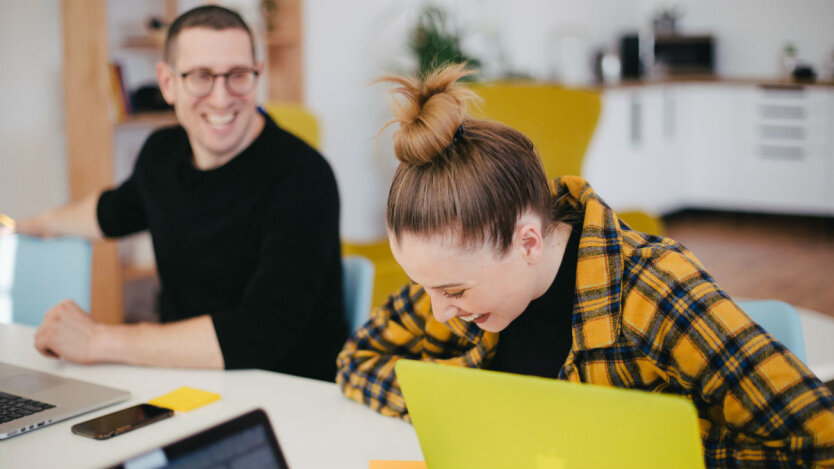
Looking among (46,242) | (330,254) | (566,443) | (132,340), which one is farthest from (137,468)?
(46,242)

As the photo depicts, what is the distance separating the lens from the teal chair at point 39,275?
201 cm

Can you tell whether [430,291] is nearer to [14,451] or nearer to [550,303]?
[550,303]

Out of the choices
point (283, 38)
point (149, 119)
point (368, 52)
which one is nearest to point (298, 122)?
point (149, 119)

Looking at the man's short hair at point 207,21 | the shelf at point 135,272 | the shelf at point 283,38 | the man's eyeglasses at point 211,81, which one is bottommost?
the shelf at point 135,272

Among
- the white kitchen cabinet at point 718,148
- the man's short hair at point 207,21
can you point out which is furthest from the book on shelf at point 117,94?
the white kitchen cabinet at point 718,148

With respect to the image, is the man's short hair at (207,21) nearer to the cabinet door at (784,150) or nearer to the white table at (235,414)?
the white table at (235,414)

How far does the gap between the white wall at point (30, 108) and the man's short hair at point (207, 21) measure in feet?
6.37

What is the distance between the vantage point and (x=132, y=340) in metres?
1.56

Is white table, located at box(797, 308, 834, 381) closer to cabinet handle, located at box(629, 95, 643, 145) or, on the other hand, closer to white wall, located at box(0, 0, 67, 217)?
white wall, located at box(0, 0, 67, 217)

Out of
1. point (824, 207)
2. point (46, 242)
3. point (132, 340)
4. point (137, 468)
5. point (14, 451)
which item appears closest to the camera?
point (137, 468)

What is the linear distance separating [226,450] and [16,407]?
66 cm

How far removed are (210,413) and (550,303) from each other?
0.54 metres

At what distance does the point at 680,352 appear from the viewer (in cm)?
107

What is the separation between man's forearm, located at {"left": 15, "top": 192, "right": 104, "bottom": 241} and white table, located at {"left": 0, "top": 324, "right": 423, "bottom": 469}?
2.02 feet
